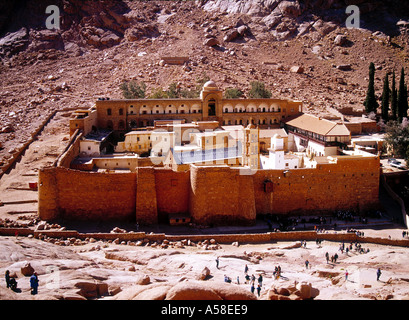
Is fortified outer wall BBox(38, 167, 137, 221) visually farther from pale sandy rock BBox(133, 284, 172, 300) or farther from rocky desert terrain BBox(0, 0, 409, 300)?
pale sandy rock BBox(133, 284, 172, 300)

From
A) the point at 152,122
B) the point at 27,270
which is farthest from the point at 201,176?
the point at 152,122

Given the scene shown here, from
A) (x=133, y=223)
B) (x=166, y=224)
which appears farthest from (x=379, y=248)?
(x=133, y=223)

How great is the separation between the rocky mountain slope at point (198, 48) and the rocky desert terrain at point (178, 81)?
210mm

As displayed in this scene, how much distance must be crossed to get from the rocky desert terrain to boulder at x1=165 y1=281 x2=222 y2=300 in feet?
0.11

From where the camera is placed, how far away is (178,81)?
5603 cm

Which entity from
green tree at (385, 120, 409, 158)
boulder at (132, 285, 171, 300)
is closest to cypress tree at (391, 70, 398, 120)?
green tree at (385, 120, 409, 158)

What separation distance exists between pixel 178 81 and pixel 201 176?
29.7 meters

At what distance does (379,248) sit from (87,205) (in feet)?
53.9

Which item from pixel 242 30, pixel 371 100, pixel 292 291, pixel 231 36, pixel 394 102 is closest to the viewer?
A: pixel 292 291

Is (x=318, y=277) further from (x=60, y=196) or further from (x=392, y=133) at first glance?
(x=392, y=133)

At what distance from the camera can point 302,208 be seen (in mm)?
30875

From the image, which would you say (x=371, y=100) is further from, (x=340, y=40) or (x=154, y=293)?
(x=154, y=293)

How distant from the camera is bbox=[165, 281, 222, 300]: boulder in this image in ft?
46.2
